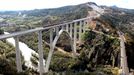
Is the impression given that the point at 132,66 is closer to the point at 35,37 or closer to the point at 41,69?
the point at 41,69

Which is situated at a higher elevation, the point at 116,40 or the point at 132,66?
A: the point at 116,40

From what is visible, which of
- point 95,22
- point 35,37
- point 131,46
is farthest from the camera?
point 95,22

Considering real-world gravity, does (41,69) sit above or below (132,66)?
above

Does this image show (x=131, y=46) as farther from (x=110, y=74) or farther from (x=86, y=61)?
(x=110, y=74)

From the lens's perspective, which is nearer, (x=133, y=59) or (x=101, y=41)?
(x=133, y=59)

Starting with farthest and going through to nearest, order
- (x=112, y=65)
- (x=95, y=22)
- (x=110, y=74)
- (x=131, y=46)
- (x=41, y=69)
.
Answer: (x=95, y=22), (x=131, y=46), (x=112, y=65), (x=110, y=74), (x=41, y=69)

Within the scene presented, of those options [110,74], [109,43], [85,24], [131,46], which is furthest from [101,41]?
[85,24]

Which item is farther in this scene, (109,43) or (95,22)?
(95,22)

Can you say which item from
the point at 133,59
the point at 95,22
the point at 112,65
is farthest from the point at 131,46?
the point at 95,22

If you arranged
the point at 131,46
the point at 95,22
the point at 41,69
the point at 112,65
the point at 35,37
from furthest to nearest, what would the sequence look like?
1. the point at 95,22
2. the point at 35,37
3. the point at 131,46
4. the point at 112,65
5. the point at 41,69
